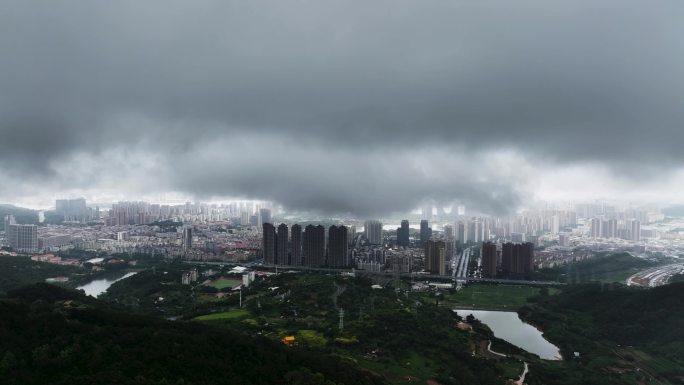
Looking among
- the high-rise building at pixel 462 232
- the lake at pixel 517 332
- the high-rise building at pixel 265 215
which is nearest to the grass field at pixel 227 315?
the lake at pixel 517 332

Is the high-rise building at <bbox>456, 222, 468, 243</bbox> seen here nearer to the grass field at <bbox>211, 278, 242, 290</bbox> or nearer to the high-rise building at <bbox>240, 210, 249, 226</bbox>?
the high-rise building at <bbox>240, 210, 249, 226</bbox>

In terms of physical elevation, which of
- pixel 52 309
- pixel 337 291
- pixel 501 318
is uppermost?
pixel 52 309

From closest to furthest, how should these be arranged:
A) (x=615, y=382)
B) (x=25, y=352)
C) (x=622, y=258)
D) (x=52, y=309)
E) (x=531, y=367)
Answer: (x=25, y=352) → (x=52, y=309) → (x=615, y=382) → (x=531, y=367) → (x=622, y=258)

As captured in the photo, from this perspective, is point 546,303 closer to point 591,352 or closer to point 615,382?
point 591,352

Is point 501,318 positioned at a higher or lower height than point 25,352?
lower

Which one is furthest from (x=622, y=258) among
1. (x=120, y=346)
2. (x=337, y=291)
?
(x=120, y=346)

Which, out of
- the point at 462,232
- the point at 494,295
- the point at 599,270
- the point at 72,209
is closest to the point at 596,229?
the point at 462,232

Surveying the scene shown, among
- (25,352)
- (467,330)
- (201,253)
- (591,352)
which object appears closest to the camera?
(25,352)
